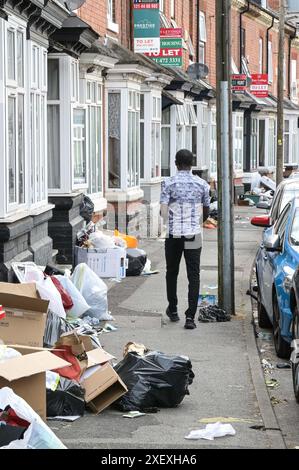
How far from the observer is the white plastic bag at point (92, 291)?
12477 millimetres

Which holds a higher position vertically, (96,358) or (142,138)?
(142,138)

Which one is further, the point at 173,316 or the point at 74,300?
the point at 173,316

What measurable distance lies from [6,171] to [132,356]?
13.3ft

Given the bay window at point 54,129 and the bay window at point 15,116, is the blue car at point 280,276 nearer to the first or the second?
the bay window at point 15,116

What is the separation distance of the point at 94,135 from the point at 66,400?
40.7 ft

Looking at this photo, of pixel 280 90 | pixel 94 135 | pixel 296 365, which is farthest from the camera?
pixel 280 90

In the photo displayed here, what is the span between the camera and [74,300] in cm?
1167

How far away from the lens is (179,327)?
12.4 meters

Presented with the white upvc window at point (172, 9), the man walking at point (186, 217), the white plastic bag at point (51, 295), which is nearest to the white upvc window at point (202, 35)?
the white upvc window at point (172, 9)

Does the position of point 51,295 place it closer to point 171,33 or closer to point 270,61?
point 171,33

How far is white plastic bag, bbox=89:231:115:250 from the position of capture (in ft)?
53.8

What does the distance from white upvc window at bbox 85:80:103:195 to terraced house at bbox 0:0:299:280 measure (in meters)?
0.02

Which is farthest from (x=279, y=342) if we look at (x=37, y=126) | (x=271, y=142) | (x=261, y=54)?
(x=271, y=142)
